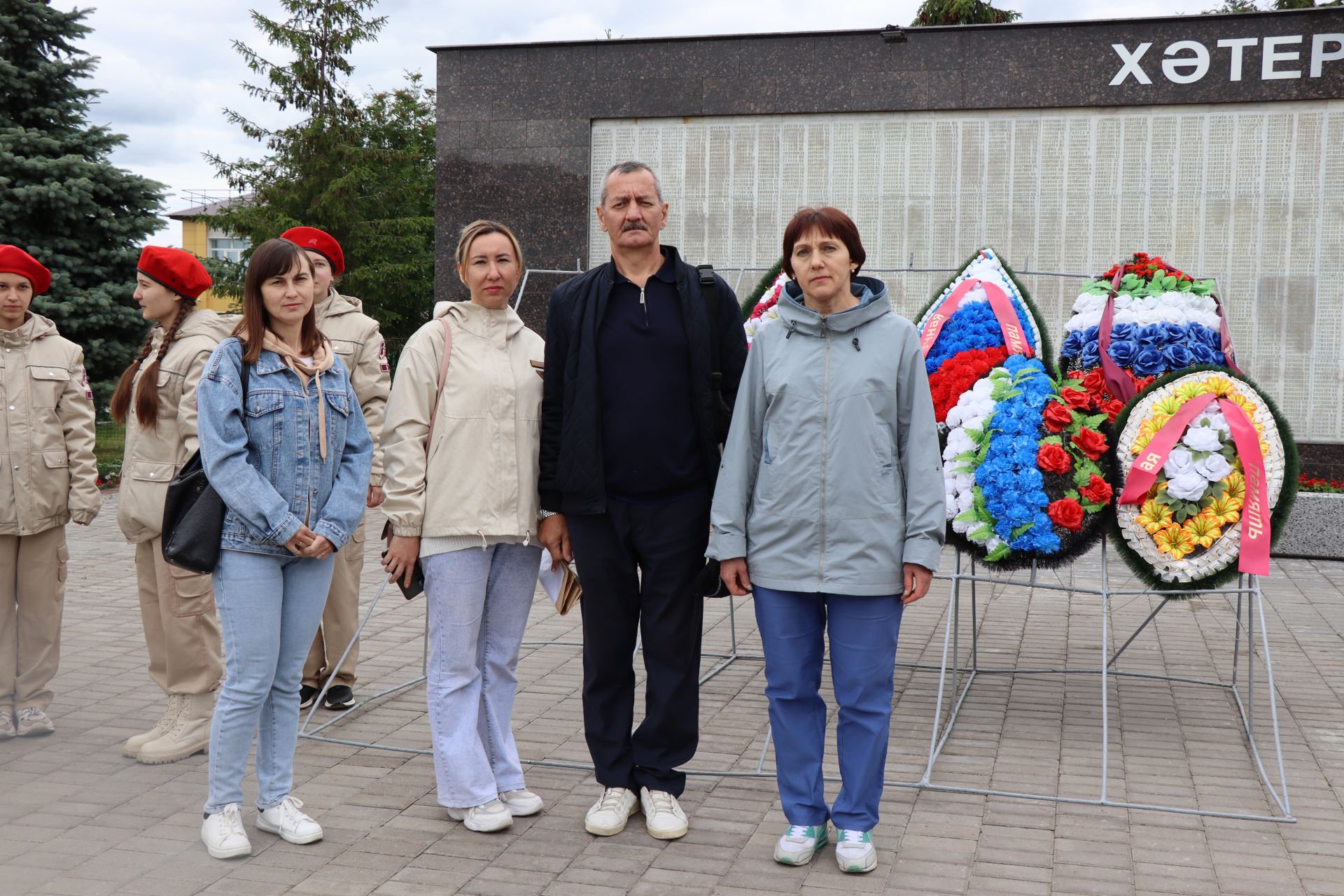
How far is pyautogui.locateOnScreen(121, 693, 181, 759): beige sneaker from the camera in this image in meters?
4.80

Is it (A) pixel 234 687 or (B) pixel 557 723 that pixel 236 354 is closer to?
(A) pixel 234 687

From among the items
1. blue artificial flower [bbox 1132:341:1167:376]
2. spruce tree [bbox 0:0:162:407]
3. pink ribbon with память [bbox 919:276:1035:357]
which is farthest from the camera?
spruce tree [bbox 0:0:162:407]

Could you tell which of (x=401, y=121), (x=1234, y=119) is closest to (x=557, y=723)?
(x=1234, y=119)

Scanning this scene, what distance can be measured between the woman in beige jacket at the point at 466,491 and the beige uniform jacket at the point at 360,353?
130 cm

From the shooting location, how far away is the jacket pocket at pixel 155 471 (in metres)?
4.64

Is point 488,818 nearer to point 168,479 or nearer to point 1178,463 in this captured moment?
point 168,479

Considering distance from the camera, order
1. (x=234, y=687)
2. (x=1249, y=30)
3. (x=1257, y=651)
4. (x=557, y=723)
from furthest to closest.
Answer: (x=1249, y=30) → (x=1257, y=651) → (x=557, y=723) → (x=234, y=687)

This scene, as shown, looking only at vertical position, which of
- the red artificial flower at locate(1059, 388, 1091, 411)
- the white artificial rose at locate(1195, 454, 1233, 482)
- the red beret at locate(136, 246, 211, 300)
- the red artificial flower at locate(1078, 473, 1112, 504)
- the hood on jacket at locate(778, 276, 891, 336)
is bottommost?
the red artificial flower at locate(1078, 473, 1112, 504)

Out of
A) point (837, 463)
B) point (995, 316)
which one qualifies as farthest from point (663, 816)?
point (995, 316)

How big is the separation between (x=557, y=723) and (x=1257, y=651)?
4.09m

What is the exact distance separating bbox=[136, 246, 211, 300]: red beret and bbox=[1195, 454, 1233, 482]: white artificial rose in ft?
12.8

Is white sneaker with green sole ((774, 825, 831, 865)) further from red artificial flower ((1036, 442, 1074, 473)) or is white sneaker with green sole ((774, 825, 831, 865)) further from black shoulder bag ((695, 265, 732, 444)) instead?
red artificial flower ((1036, 442, 1074, 473))

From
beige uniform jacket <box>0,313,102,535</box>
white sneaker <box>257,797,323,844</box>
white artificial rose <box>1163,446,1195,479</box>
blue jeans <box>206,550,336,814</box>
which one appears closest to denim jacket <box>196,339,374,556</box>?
blue jeans <box>206,550,336,814</box>

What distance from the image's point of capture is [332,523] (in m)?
3.79
